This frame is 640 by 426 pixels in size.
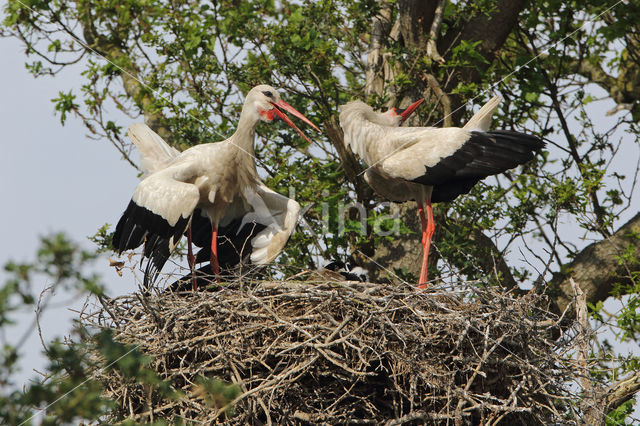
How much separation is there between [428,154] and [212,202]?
69.6 inches

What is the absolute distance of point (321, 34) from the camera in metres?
9.14

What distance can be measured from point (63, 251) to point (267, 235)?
4255mm

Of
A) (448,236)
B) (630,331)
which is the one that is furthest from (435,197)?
(630,331)

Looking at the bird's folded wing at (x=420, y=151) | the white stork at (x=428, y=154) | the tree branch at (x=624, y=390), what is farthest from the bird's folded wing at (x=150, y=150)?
the tree branch at (x=624, y=390)

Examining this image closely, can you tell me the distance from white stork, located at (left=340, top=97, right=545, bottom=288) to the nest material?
48.5 inches

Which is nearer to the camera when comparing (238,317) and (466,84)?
(238,317)

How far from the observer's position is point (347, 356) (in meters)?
5.40

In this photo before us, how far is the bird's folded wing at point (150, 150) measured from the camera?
762cm

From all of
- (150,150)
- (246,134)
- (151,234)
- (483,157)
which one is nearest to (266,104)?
(246,134)

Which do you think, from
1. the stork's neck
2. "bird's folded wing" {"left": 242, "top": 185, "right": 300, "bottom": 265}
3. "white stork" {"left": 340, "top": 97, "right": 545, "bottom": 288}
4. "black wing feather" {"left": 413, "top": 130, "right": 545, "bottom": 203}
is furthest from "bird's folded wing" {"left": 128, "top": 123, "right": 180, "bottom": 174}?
"black wing feather" {"left": 413, "top": 130, "right": 545, "bottom": 203}

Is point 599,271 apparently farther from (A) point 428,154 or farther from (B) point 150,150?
(B) point 150,150

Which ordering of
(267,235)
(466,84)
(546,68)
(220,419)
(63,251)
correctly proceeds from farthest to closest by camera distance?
(546,68) → (466,84) → (267,235) → (220,419) → (63,251)

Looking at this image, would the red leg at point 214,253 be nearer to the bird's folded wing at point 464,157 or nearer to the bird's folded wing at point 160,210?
the bird's folded wing at point 160,210

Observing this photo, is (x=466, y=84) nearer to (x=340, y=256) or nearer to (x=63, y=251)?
(x=340, y=256)
